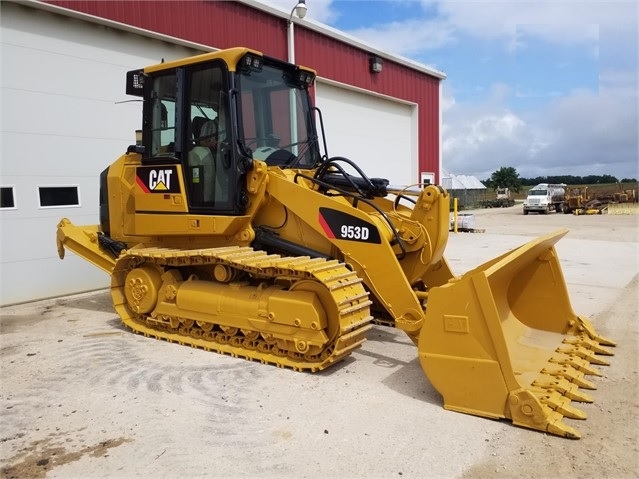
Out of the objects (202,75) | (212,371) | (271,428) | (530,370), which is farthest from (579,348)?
(202,75)

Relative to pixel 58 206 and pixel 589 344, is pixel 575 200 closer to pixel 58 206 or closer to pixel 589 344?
pixel 589 344

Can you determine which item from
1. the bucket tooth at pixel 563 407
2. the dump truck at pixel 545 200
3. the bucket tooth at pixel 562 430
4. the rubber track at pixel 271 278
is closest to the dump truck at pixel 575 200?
the dump truck at pixel 545 200

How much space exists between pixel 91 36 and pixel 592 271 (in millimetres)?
10010

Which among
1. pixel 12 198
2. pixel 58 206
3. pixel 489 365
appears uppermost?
pixel 12 198

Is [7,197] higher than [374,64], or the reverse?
[374,64]

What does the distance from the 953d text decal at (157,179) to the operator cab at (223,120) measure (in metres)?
0.10

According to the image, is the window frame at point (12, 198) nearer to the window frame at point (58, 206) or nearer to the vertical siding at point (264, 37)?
the window frame at point (58, 206)

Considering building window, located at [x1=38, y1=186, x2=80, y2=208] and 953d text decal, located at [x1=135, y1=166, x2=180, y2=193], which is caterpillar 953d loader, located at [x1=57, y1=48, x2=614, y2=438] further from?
building window, located at [x1=38, y1=186, x2=80, y2=208]

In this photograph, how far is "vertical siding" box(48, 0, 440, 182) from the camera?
899 centimetres

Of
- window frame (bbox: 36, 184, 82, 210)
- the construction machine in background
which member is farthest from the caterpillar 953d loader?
the construction machine in background

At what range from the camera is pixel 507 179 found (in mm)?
72500

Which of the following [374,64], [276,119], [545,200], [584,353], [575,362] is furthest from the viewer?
[545,200]

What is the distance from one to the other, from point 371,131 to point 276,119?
30.7 ft

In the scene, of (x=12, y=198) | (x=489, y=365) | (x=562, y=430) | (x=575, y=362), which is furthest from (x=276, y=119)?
(x=12, y=198)
